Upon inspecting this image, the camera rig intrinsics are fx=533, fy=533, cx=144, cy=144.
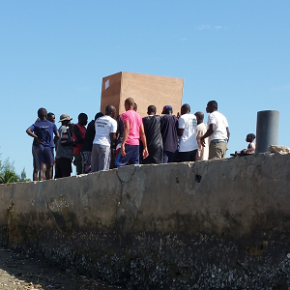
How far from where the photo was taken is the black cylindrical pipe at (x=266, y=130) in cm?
515

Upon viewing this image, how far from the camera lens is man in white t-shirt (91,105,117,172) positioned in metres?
7.50

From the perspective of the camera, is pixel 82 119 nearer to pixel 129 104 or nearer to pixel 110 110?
pixel 110 110

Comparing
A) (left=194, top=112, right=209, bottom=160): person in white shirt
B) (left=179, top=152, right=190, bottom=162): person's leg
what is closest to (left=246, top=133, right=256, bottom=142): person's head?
(left=194, top=112, right=209, bottom=160): person in white shirt

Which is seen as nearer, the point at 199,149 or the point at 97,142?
the point at 97,142

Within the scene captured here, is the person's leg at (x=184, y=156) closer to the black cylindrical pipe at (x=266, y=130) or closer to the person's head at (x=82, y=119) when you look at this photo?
the person's head at (x=82, y=119)

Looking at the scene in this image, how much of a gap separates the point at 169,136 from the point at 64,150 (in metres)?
2.18

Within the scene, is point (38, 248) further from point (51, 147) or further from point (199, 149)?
point (199, 149)

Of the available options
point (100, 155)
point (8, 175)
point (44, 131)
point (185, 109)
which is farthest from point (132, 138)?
point (8, 175)

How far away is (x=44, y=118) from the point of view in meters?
8.88

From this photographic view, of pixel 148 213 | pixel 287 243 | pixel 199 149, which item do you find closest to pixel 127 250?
pixel 148 213

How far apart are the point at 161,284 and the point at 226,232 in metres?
0.94

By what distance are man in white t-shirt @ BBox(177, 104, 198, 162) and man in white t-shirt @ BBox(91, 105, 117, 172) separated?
956 millimetres

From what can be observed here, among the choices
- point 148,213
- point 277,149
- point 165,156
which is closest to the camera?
point 277,149

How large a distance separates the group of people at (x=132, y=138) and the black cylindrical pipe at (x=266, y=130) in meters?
2.04
